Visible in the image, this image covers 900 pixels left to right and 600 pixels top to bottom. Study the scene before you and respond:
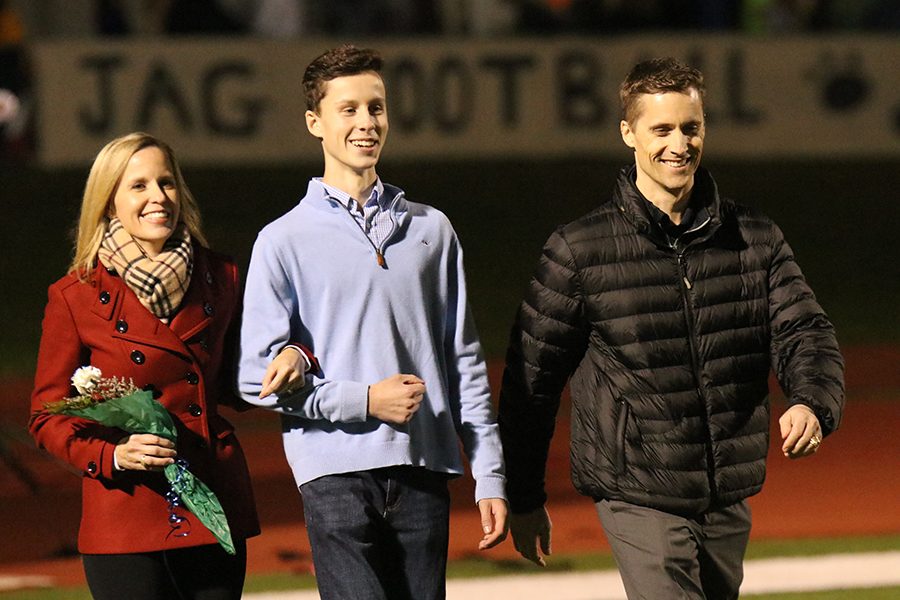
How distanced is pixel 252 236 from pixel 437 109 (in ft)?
12.7

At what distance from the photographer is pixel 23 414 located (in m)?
11.2

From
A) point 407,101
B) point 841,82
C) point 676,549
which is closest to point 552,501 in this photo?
point 676,549

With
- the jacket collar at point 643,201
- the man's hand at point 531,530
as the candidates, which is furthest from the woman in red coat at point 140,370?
the jacket collar at point 643,201

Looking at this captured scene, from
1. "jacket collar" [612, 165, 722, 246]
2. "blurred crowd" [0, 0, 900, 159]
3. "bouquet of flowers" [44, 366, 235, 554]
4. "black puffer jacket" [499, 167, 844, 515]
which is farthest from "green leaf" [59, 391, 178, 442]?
"blurred crowd" [0, 0, 900, 159]

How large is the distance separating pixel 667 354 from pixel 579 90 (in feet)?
52.2

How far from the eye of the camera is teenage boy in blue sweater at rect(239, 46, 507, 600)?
14.9 ft

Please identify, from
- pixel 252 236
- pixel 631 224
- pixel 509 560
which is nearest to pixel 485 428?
pixel 631 224

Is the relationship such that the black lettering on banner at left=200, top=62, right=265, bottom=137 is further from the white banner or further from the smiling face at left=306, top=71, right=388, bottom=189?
the smiling face at left=306, top=71, right=388, bottom=189

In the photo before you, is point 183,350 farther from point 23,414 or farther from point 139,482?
point 23,414

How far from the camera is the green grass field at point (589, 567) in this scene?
7336mm

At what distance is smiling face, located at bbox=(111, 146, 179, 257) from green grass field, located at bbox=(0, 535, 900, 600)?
3.02 meters

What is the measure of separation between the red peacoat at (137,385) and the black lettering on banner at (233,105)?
1583cm

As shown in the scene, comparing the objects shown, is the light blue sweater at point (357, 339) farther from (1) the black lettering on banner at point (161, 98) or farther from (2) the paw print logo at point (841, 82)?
(2) the paw print logo at point (841, 82)

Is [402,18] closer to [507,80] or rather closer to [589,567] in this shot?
[507,80]
